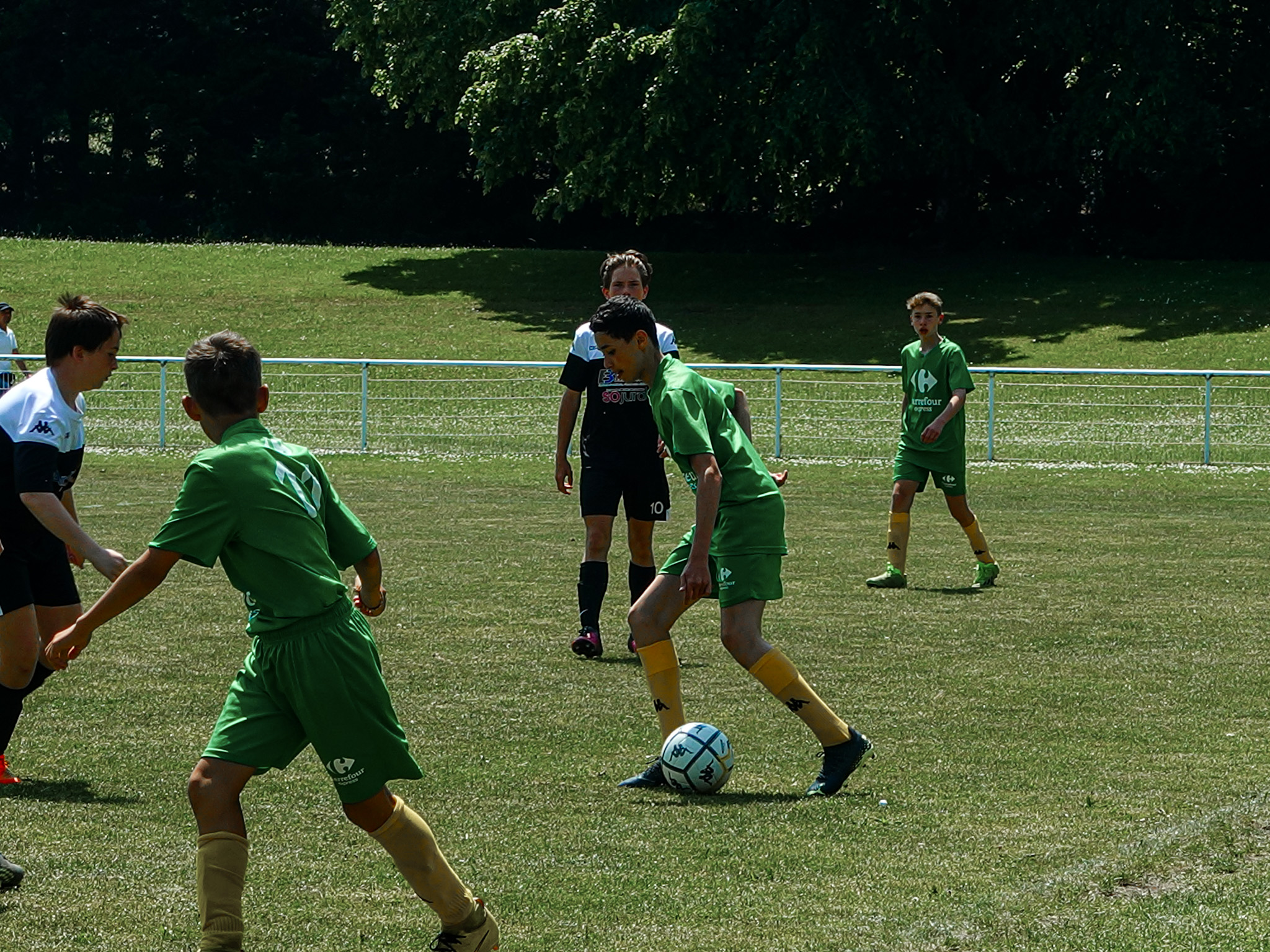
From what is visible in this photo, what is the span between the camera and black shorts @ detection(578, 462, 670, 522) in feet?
27.6

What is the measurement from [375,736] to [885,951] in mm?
1420

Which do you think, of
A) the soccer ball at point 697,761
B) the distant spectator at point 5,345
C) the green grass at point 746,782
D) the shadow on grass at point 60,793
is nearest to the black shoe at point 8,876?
the green grass at point 746,782

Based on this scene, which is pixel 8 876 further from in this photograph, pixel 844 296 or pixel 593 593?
pixel 844 296

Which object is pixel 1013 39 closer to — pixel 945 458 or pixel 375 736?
pixel 945 458

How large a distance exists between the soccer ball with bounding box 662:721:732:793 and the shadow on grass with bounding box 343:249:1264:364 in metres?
23.3

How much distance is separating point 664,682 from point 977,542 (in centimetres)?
541

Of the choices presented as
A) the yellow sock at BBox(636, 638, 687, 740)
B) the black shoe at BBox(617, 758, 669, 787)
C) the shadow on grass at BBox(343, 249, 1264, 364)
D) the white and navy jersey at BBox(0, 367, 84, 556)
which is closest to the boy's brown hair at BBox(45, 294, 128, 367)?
the white and navy jersey at BBox(0, 367, 84, 556)

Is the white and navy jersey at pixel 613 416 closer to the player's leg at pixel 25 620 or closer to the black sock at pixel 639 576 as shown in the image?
the black sock at pixel 639 576

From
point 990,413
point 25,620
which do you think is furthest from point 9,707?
point 990,413

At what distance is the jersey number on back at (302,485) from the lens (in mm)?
3982

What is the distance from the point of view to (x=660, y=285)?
1473 inches

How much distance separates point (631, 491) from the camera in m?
8.46

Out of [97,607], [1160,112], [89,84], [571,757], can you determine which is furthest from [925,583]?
[89,84]

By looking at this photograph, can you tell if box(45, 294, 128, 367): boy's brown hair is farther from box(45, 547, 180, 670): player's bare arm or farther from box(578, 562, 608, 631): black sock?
box(578, 562, 608, 631): black sock
